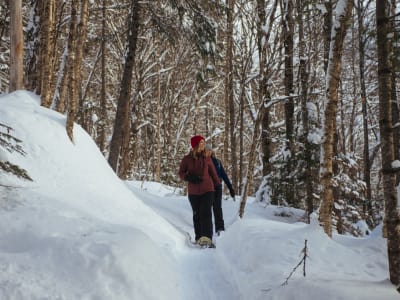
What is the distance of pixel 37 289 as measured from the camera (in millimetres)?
2969

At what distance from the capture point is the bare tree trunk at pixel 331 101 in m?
4.68

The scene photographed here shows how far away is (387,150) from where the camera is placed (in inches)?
125

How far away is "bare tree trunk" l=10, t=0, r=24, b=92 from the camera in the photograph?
7.04m

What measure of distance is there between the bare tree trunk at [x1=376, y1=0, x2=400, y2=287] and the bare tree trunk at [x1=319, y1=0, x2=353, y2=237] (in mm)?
1481

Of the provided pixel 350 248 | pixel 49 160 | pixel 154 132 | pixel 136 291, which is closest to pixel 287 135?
pixel 350 248

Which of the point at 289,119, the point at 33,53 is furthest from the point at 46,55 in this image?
the point at 289,119

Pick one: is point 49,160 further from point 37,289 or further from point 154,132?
point 154,132

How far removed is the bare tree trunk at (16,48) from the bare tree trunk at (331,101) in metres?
5.68

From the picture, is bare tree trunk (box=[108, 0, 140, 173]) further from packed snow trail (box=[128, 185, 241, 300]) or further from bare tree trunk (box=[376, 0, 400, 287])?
bare tree trunk (box=[376, 0, 400, 287])

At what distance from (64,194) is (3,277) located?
7.11 feet

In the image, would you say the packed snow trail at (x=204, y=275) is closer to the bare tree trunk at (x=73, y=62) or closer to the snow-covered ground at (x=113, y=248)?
the snow-covered ground at (x=113, y=248)

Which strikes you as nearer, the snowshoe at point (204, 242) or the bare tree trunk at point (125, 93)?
the snowshoe at point (204, 242)

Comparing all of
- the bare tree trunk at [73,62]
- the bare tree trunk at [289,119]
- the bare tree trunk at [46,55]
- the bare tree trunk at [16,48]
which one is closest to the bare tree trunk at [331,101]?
the bare tree trunk at [289,119]

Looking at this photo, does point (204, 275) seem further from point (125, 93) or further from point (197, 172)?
point (125, 93)
